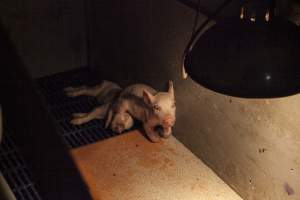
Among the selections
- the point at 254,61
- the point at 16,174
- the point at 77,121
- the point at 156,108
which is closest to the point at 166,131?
the point at 156,108

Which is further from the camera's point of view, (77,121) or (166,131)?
(77,121)

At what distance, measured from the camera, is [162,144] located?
→ 2338 millimetres

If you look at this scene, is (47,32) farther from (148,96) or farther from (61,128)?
(148,96)

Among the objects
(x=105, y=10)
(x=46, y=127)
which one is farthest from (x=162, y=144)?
(x=46, y=127)

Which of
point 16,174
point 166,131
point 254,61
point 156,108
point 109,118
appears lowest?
point 16,174

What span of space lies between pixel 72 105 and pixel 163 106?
2.76 feet

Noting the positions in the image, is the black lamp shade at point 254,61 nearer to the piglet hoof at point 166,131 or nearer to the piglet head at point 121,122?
the piglet hoof at point 166,131

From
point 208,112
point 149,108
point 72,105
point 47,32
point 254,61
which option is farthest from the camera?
point 47,32

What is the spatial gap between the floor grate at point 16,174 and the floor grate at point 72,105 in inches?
10.9

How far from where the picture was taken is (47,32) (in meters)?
2.95

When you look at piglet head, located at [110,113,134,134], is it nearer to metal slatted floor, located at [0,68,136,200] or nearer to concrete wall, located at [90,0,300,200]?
metal slatted floor, located at [0,68,136,200]

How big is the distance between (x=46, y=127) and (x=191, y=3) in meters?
1.57

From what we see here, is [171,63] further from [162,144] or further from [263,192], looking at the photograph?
[263,192]

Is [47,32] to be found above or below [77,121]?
above
